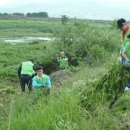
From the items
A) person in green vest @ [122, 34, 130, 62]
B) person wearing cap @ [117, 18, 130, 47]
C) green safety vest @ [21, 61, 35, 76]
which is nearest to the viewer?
person in green vest @ [122, 34, 130, 62]

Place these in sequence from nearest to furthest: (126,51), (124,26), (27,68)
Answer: (126,51), (124,26), (27,68)

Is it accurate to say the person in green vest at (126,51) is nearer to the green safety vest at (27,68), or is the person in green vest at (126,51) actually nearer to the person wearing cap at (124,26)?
the person wearing cap at (124,26)

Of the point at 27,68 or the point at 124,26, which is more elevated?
the point at 124,26

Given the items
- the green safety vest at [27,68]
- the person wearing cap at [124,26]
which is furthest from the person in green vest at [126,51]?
the green safety vest at [27,68]

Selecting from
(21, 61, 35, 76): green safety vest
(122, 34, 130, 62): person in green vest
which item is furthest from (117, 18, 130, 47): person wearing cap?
(21, 61, 35, 76): green safety vest

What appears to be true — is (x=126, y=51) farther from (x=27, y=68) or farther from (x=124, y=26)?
(x=27, y=68)

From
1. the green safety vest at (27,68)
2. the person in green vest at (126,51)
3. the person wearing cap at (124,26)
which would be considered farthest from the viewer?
the green safety vest at (27,68)

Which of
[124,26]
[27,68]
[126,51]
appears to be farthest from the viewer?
[27,68]

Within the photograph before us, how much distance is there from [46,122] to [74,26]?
2401cm

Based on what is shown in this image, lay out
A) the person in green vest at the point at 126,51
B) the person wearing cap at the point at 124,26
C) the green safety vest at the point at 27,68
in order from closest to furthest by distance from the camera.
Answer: the person in green vest at the point at 126,51 → the person wearing cap at the point at 124,26 → the green safety vest at the point at 27,68

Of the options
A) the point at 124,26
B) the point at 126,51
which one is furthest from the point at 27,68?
the point at 126,51

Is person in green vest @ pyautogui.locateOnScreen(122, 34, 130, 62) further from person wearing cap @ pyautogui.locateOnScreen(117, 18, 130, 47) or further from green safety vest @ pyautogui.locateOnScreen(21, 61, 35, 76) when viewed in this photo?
green safety vest @ pyautogui.locateOnScreen(21, 61, 35, 76)

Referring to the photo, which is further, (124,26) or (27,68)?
(27,68)

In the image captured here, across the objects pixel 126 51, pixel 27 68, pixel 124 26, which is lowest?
pixel 27 68
